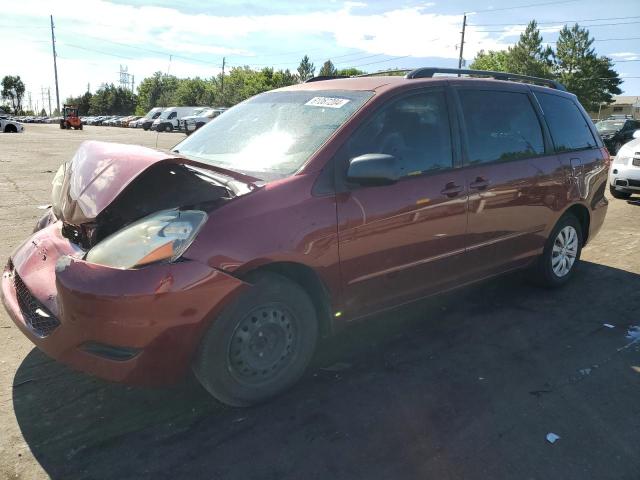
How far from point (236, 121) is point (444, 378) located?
2.36 meters

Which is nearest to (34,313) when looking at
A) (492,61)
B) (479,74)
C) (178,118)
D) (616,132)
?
(479,74)

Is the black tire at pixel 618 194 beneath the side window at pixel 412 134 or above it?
beneath

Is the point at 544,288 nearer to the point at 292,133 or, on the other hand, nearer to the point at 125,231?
the point at 292,133

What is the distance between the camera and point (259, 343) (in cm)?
281

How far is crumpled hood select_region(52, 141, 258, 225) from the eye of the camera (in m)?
2.73

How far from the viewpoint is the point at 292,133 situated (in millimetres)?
3320

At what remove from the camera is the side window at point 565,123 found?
470cm

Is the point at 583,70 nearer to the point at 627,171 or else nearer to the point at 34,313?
the point at 627,171

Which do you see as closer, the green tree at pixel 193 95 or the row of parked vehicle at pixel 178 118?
the row of parked vehicle at pixel 178 118

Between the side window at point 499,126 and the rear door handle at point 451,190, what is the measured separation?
312 mm

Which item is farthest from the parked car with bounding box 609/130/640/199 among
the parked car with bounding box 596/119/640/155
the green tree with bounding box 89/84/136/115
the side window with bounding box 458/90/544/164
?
the green tree with bounding box 89/84/136/115

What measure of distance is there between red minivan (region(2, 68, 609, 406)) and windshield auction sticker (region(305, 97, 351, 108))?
0.06ft

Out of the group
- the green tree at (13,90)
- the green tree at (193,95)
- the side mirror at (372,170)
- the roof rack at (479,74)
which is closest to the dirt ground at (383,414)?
the side mirror at (372,170)

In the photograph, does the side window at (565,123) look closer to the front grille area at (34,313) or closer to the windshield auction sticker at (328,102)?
the windshield auction sticker at (328,102)
